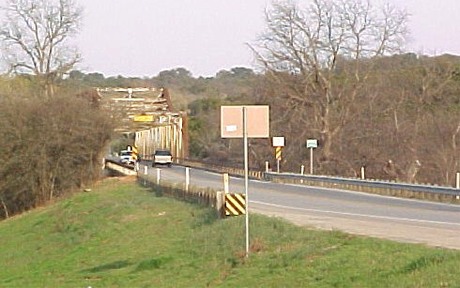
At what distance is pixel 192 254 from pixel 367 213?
7.67 metres

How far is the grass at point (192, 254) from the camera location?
15734mm

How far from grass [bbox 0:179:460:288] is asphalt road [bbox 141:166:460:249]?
1390 millimetres

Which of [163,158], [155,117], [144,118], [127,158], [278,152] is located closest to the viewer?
[278,152]

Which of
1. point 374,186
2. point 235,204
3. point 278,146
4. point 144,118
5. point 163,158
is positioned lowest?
point 163,158

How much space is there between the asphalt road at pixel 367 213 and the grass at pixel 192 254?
4.56 feet

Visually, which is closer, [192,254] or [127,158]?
[192,254]

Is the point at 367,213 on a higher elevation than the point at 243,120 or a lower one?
lower

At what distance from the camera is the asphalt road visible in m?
21.1

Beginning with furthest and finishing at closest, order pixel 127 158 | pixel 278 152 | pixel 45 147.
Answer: pixel 127 158 → pixel 278 152 → pixel 45 147

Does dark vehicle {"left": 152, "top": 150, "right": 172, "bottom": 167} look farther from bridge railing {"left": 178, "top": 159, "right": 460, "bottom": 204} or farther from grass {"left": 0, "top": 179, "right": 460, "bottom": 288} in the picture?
grass {"left": 0, "top": 179, "right": 460, "bottom": 288}

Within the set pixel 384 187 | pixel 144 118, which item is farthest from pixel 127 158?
pixel 384 187

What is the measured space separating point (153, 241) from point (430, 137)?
33.1 metres

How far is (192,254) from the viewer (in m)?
22.5

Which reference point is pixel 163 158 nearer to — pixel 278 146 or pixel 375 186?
pixel 278 146
